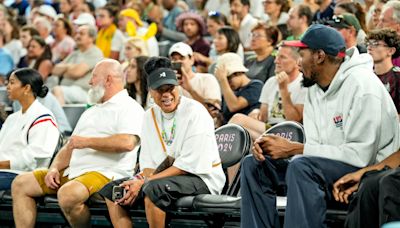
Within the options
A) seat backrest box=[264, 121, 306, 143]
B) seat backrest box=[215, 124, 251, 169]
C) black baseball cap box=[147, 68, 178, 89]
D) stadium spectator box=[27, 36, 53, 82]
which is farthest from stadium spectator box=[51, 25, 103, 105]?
seat backrest box=[264, 121, 306, 143]

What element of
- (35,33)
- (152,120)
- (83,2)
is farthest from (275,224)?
(83,2)

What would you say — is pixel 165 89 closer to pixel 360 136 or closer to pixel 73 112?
pixel 360 136

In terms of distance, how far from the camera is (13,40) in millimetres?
13711

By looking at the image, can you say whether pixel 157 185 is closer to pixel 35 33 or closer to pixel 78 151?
pixel 78 151

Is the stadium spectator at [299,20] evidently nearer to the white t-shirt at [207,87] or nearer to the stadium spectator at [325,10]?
the stadium spectator at [325,10]

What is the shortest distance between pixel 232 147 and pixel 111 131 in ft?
3.22

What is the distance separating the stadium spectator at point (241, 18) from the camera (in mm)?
11570

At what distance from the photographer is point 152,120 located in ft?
24.7

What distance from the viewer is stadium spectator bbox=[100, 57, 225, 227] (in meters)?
7.08

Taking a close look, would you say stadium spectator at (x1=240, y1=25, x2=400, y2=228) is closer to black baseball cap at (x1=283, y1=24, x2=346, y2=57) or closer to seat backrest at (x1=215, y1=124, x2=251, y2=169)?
black baseball cap at (x1=283, y1=24, x2=346, y2=57)

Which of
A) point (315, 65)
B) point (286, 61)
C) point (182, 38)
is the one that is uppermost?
point (315, 65)

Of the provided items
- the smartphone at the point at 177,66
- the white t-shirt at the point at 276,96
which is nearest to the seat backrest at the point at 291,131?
the white t-shirt at the point at 276,96

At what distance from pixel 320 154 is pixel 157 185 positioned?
1.39 m

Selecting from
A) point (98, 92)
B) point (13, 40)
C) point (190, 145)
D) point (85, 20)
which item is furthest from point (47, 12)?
point (190, 145)
